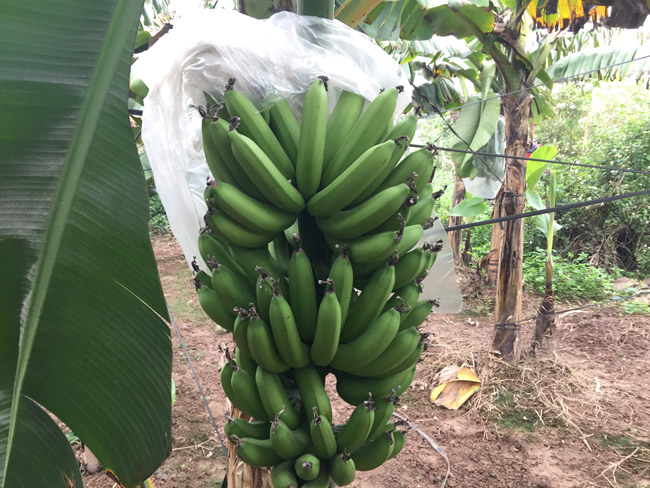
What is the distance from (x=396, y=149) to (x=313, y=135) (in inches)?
6.9

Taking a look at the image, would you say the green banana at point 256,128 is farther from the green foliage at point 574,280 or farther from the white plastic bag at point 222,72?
the green foliage at point 574,280

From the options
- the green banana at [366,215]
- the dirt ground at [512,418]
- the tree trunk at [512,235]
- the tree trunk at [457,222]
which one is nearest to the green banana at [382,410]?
the green banana at [366,215]

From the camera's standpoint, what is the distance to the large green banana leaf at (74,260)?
2.06 ft

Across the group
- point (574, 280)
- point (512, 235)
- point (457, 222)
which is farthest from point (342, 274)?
point (457, 222)

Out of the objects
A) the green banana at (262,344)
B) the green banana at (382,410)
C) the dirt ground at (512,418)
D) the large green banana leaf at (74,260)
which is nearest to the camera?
the large green banana leaf at (74,260)

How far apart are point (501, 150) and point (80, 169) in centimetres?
368

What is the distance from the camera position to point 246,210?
2.42 ft

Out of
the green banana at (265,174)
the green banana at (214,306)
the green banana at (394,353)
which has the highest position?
the green banana at (265,174)

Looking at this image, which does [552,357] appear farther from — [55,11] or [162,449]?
[55,11]

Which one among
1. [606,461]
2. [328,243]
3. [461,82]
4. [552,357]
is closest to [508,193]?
[552,357]

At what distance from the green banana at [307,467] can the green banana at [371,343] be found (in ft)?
0.58

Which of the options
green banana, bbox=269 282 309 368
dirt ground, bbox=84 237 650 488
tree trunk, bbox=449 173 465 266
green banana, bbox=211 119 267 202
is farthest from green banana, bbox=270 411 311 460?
tree trunk, bbox=449 173 465 266

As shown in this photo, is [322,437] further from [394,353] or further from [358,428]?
[394,353]

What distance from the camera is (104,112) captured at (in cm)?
69
